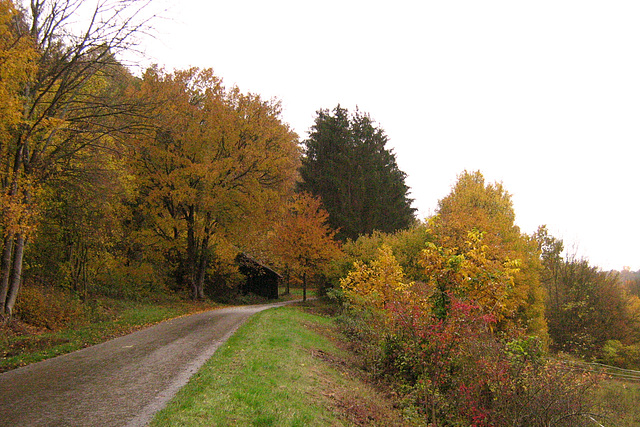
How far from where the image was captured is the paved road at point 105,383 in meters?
5.57

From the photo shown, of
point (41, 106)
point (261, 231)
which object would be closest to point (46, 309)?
point (41, 106)

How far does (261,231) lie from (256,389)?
2014cm

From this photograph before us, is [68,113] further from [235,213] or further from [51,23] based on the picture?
[235,213]

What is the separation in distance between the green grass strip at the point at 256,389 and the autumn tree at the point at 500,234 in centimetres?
836

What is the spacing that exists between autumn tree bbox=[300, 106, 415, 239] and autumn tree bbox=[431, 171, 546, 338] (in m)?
4.97

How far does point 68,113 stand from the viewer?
13258 mm

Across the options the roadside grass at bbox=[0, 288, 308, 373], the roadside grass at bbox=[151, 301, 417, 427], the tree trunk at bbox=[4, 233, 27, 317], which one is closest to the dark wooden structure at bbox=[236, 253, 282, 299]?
the roadside grass at bbox=[0, 288, 308, 373]

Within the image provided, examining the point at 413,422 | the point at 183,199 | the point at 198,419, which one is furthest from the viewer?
the point at 183,199

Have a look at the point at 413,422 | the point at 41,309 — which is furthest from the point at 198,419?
the point at 41,309

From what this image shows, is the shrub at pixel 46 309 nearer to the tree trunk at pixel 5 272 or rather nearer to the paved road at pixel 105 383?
the tree trunk at pixel 5 272

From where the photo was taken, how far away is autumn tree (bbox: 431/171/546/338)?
19.7 meters

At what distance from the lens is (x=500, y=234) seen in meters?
24.7

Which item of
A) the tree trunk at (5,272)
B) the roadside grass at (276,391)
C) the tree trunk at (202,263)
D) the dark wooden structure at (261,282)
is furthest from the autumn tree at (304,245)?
the tree trunk at (5,272)

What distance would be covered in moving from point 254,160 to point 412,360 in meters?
16.0
